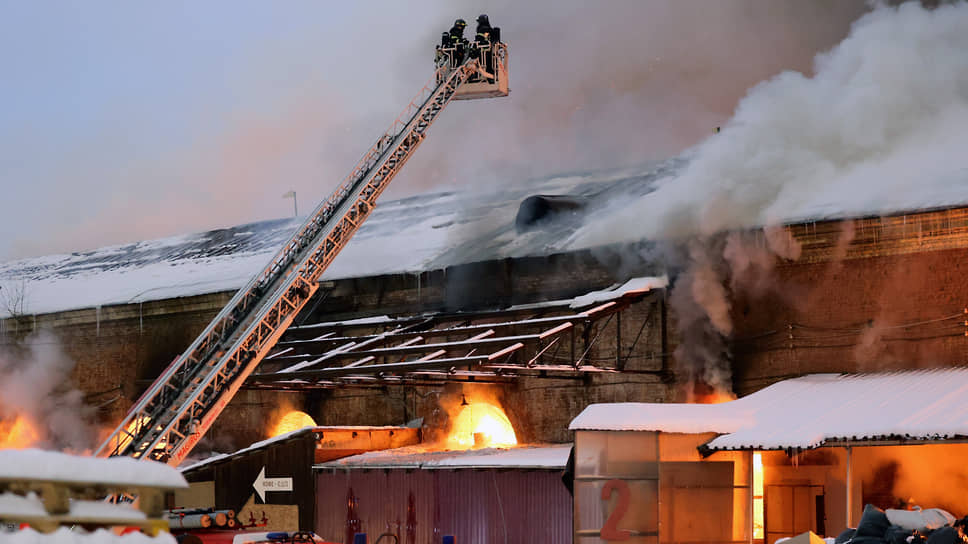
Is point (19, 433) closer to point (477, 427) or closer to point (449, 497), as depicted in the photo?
point (477, 427)

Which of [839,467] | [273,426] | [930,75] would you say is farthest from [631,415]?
[273,426]

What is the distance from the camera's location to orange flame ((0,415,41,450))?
36.8 m

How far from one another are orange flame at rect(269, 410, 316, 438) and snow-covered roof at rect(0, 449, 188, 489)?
2645 cm

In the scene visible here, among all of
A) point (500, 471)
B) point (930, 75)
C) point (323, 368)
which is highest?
point (930, 75)

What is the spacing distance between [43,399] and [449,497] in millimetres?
17370

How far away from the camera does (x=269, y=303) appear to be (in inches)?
986

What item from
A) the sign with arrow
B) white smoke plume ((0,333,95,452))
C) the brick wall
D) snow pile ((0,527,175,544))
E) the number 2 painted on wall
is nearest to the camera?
snow pile ((0,527,175,544))

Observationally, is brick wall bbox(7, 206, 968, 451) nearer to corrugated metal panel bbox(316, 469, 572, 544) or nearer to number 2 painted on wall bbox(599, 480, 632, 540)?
corrugated metal panel bbox(316, 469, 572, 544)

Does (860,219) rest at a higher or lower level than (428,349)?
higher

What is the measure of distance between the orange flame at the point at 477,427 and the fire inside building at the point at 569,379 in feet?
0.17

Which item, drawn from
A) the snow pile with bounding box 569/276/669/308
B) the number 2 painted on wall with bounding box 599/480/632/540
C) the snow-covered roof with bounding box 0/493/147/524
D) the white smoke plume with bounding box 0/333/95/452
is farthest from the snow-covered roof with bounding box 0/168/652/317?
the snow-covered roof with bounding box 0/493/147/524

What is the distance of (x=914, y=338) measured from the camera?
2150cm

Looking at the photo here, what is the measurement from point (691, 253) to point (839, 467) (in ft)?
16.9

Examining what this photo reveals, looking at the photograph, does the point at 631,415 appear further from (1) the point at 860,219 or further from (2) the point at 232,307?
(2) the point at 232,307
